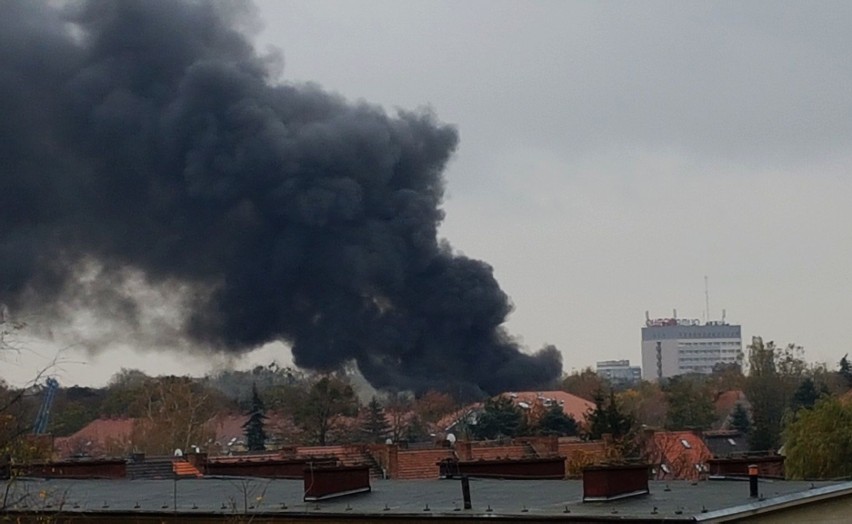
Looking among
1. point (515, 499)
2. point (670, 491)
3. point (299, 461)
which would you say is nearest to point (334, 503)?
point (515, 499)

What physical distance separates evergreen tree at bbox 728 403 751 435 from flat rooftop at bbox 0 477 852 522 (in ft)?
167

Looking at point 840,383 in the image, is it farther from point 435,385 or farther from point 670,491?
point 670,491

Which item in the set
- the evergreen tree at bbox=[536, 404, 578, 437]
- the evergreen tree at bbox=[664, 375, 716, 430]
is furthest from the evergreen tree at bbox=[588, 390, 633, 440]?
the evergreen tree at bbox=[664, 375, 716, 430]

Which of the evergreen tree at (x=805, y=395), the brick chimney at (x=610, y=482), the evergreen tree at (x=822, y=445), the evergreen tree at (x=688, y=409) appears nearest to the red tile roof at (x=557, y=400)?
the evergreen tree at (x=688, y=409)

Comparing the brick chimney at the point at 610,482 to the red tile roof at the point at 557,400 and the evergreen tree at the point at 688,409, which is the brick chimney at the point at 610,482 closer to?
the red tile roof at the point at 557,400

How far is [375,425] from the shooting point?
61.8 m

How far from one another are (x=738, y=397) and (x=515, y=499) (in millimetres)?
70993

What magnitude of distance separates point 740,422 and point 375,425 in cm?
1873

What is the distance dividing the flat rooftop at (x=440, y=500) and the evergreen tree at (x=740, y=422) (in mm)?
50862

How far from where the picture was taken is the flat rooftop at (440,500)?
1214 centimetres

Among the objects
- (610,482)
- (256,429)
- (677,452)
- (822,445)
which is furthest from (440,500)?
(256,429)

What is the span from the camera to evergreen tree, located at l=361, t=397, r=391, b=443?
60.8 metres

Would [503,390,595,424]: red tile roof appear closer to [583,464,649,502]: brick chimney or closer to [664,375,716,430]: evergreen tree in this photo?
[664,375,716,430]: evergreen tree

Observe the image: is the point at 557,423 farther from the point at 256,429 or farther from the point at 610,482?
the point at 610,482
